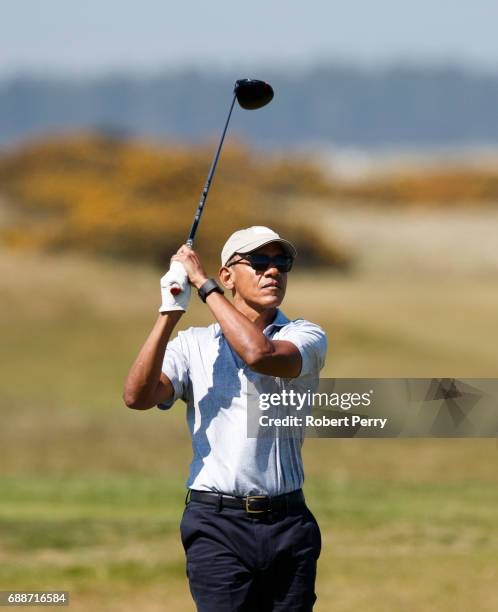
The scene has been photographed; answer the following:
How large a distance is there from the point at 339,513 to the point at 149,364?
11039mm

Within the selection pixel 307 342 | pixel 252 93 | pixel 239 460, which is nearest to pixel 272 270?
pixel 307 342

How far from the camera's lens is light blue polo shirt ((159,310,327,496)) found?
18.9ft

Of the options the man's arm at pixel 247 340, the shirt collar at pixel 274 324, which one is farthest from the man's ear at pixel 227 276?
the man's arm at pixel 247 340

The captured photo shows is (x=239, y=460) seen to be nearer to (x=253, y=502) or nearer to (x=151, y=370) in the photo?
(x=253, y=502)

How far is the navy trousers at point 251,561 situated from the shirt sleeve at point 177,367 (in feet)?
1.42

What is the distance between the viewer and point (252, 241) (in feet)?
19.2

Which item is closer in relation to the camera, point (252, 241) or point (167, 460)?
point (252, 241)

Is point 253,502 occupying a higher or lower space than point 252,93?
lower

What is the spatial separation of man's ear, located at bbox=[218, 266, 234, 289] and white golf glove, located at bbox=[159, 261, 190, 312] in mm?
363

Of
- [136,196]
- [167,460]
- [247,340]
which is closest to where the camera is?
[247,340]

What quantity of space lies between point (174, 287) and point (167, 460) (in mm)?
21362

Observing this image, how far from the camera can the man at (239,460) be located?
5734mm

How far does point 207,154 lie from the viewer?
6375 cm

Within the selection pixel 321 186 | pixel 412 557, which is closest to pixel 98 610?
pixel 412 557
